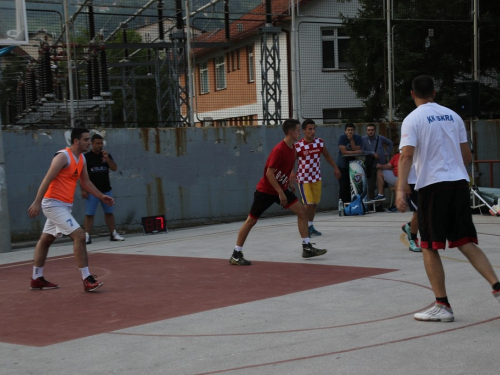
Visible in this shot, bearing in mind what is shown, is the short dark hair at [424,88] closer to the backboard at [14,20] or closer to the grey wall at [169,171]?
the backboard at [14,20]

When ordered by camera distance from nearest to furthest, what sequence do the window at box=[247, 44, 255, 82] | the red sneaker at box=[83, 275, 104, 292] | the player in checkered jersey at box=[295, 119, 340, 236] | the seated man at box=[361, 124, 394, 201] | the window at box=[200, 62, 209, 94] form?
1. the red sneaker at box=[83, 275, 104, 292]
2. the player in checkered jersey at box=[295, 119, 340, 236]
3. the window at box=[200, 62, 209, 94]
4. the window at box=[247, 44, 255, 82]
5. the seated man at box=[361, 124, 394, 201]

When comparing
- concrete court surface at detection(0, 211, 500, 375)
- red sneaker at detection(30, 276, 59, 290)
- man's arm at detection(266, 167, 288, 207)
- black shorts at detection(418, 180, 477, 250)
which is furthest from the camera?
man's arm at detection(266, 167, 288, 207)

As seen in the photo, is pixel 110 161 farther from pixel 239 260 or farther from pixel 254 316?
pixel 254 316

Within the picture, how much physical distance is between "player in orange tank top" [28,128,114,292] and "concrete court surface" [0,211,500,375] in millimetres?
309

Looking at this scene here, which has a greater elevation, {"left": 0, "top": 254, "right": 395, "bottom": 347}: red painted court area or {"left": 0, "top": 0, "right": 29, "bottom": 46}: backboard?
{"left": 0, "top": 0, "right": 29, "bottom": 46}: backboard

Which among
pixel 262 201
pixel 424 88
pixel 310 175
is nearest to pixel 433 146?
pixel 424 88

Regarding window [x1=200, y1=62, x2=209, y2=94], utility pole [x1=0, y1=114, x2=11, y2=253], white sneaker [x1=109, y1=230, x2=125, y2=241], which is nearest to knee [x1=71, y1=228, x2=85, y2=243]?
utility pole [x1=0, y1=114, x2=11, y2=253]

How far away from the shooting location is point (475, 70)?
67.4 feet

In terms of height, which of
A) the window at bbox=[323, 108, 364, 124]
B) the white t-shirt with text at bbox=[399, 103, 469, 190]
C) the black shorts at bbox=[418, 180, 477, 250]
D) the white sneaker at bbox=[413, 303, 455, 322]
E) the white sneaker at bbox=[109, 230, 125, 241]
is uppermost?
the window at bbox=[323, 108, 364, 124]

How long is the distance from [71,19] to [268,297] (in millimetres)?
9564

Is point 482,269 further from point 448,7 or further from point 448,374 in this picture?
point 448,7

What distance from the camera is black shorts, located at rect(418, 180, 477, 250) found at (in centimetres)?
656

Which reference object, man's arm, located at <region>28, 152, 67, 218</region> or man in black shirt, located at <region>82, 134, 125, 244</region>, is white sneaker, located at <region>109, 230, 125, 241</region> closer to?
man in black shirt, located at <region>82, 134, 125, 244</region>

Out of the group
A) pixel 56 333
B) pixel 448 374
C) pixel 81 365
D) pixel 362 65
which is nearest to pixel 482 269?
pixel 448 374
